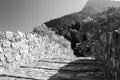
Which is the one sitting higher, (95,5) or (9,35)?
(95,5)

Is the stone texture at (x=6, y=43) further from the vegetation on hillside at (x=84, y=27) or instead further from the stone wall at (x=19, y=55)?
the vegetation on hillside at (x=84, y=27)

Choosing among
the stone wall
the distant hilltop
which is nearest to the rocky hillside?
the stone wall

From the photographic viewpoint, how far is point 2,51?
2.93 m

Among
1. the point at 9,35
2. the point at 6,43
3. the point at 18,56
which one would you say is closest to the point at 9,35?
the point at 9,35

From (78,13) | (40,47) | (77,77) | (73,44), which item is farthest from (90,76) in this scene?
(78,13)

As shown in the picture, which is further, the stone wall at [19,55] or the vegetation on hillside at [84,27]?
the vegetation on hillside at [84,27]

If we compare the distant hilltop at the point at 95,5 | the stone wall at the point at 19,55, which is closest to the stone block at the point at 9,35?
the stone wall at the point at 19,55

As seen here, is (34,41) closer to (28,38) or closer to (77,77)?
(28,38)

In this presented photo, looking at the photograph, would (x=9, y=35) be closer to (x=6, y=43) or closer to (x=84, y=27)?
(x=6, y=43)

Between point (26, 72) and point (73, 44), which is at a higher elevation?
point (73, 44)

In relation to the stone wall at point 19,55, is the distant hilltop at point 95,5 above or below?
above

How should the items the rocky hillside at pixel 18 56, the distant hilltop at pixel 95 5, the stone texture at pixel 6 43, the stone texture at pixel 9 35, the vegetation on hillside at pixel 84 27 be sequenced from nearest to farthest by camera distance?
the rocky hillside at pixel 18 56, the stone texture at pixel 6 43, the stone texture at pixel 9 35, the vegetation on hillside at pixel 84 27, the distant hilltop at pixel 95 5

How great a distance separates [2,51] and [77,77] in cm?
165

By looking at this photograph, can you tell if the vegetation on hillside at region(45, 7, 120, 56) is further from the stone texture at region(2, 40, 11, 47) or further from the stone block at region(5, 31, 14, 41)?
the stone texture at region(2, 40, 11, 47)
